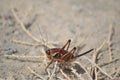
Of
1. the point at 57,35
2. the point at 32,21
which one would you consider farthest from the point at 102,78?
the point at 32,21

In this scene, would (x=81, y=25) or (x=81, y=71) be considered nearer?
(x=81, y=71)

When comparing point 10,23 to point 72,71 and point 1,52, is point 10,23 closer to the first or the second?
point 1,52

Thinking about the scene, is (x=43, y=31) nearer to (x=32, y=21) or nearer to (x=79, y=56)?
(x=32, y=21)

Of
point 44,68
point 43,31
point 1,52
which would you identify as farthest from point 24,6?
point 44,68

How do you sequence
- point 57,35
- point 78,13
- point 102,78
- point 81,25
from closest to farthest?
point 102,78, point 57,35, point 81,25, point 78,13

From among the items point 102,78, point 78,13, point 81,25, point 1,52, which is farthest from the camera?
point 78,13

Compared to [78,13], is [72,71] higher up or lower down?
lower down

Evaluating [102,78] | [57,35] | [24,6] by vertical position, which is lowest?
[102,78]
